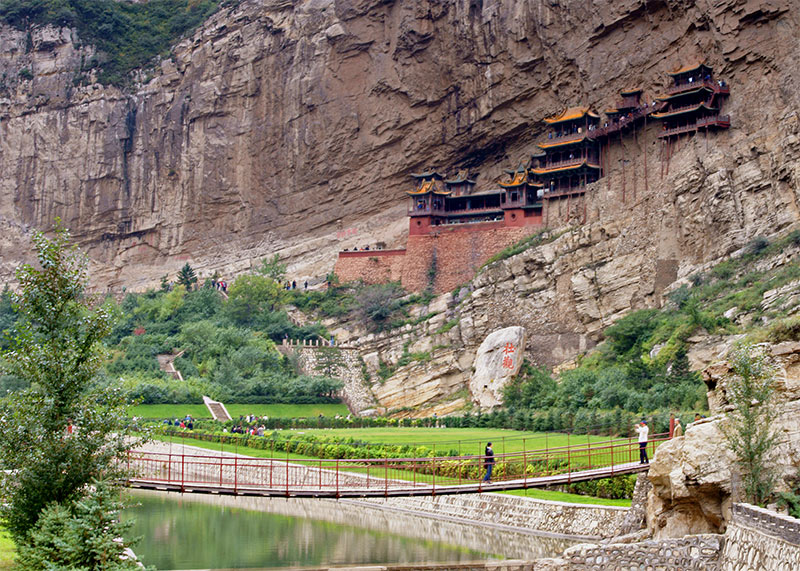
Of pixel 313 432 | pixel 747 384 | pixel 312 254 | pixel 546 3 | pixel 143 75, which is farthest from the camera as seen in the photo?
pixel 143 75

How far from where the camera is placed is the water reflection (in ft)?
74.2

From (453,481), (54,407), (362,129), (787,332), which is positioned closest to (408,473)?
(453,481)

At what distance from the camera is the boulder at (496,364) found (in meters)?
48.9

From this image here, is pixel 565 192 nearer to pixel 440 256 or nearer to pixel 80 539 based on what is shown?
pixel 440 256

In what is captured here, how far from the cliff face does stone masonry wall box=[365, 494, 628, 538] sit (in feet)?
78.5

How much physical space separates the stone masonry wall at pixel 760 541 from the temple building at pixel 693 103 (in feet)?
115

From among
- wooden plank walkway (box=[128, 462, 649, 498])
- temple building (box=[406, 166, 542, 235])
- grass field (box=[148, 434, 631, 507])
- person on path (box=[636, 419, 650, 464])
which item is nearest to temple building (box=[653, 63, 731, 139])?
temple building (box=[406, 166, 542, 235])

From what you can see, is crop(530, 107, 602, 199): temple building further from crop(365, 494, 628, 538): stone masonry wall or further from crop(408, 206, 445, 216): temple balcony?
crop(365, 494, 628, 538): stone masonry wall

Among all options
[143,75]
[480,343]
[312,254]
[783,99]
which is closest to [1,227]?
[143,75]

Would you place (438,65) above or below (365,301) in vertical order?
above

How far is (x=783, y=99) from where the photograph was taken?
47844mm

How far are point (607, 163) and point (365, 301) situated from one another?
15.8 m

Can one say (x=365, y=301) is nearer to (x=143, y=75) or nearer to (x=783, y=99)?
(x=783, y=99)

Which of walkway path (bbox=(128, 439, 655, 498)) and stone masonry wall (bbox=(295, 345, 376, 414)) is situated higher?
stone masonry wall (bbox=(295, 345, 376, 414))
